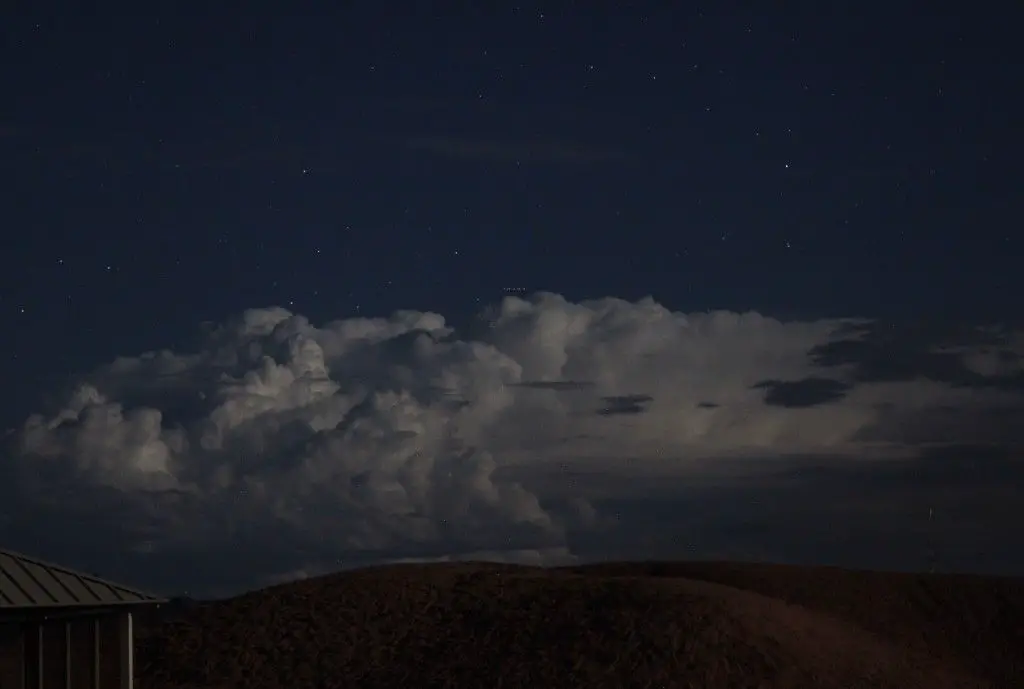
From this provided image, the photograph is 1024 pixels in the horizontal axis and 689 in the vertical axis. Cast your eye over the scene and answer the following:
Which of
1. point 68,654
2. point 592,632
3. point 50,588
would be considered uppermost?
point 592,632

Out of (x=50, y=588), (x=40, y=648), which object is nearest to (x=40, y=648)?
(x=40, y=648)

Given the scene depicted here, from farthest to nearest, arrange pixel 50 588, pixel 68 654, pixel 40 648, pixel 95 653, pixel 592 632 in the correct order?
pixel 592 632 → pixel 95 653 → pixel 68 654 → pixel 50 588 → pixel 40 648

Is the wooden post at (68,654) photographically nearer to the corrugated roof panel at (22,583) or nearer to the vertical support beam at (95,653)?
the vertical support beam at (95,653)

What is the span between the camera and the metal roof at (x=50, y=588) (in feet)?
75.4

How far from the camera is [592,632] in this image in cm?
4406

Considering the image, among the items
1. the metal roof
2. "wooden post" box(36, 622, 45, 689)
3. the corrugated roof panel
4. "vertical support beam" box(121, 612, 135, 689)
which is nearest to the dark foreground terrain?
"vertical support beam" box(121, 612, 135, 689)

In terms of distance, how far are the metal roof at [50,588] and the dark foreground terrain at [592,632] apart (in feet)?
61.8

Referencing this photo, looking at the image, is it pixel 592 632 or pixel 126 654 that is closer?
pixel 126 654

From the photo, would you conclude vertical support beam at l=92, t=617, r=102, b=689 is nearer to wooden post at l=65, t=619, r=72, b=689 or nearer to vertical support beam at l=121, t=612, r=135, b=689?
wooden post at l=65, t=619, r=72, b=689

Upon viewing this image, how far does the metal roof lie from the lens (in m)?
23.0

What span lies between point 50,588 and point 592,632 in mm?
23209

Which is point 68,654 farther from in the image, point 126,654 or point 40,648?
point 126,654

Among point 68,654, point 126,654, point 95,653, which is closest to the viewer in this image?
point 68,654

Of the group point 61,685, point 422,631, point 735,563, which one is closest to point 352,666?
point 422,631
